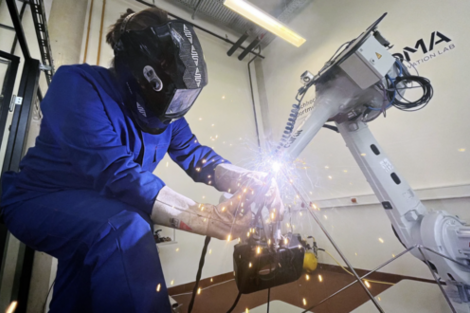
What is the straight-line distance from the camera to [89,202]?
622 millimetres

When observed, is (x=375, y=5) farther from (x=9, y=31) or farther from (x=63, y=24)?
(x=9, y=31)

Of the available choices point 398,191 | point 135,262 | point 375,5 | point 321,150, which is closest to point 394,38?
point 375,5

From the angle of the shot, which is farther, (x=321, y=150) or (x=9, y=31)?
(x=321, y=150)

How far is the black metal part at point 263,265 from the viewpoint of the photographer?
68 cm

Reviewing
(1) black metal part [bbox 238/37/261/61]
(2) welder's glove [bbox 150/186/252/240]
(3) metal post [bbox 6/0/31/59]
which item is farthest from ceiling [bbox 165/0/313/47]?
(2) welder's glove [bbox 150/186/252/240]

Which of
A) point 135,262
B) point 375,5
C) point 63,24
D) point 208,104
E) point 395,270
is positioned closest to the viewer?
point 135,262

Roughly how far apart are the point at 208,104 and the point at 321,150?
52.5 inches

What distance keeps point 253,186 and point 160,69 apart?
53 cm

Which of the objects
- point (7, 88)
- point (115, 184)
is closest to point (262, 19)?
point (7, 88)

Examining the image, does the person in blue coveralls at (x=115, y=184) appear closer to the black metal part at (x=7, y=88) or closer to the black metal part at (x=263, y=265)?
the black metal part at (x=263, y=265)

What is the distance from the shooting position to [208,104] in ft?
7.72

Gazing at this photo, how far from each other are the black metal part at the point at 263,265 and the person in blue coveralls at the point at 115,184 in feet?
0.28

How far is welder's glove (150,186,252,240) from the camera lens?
0.63m

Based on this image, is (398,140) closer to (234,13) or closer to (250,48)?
(250,48)
